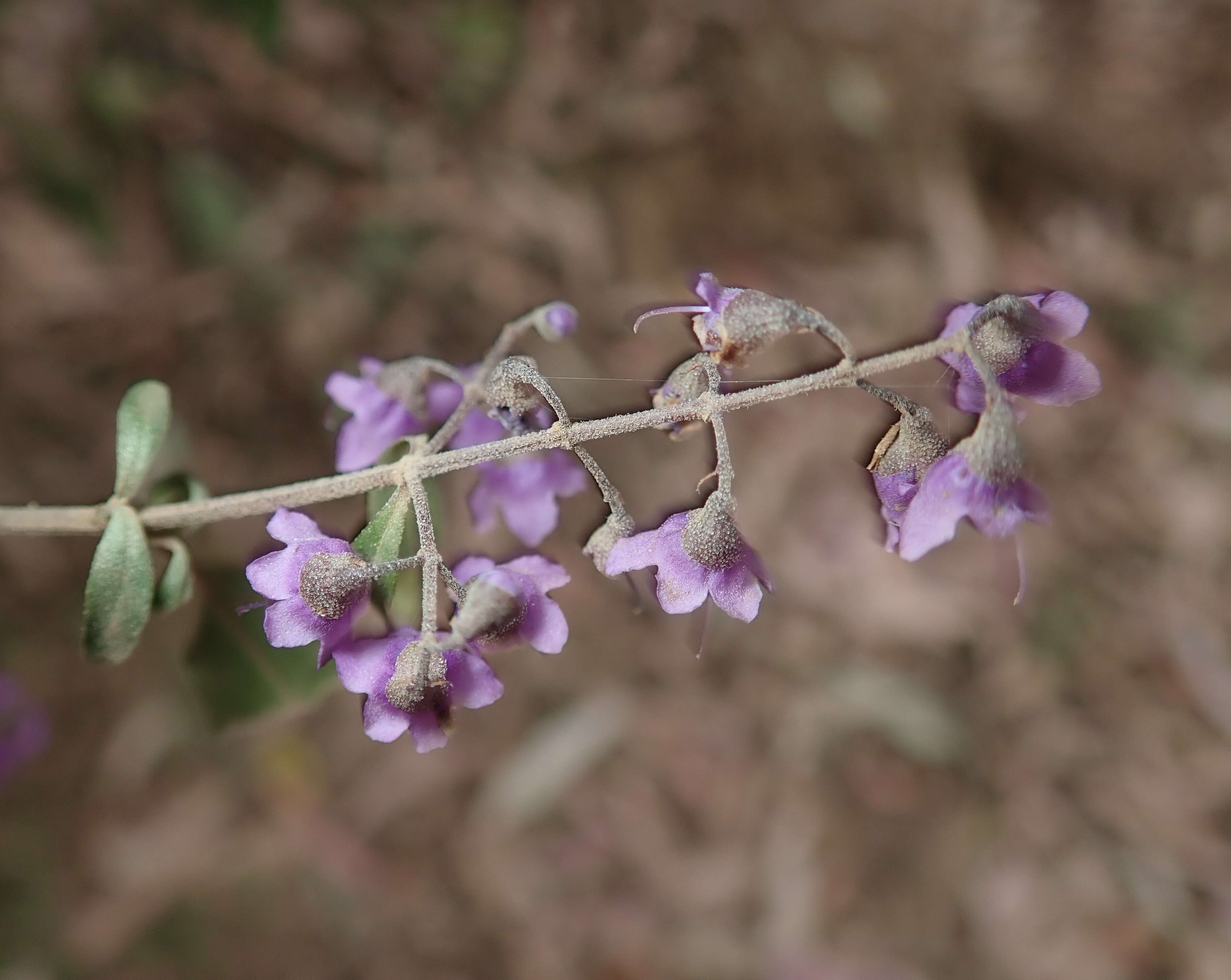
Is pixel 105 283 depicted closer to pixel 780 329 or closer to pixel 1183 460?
pixel 780 329

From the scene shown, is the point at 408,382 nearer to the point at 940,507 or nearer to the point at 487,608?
the point at 487,608

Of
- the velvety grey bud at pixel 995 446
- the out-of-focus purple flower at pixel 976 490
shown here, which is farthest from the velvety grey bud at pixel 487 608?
the velvety grey bud at pixel 995 446

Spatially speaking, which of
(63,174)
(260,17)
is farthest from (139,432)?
(63,174)

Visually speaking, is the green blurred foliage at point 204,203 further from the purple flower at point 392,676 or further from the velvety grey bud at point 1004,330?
the velvety grey bud at point 1004,330

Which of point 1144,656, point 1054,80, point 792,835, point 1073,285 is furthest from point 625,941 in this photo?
point 1054,80

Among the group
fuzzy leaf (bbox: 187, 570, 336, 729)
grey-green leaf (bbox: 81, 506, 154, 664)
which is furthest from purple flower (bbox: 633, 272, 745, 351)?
fuzzy leaf (bbox: 187, 570, 336, 729)

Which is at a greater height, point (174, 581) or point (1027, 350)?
point (1027, 350)

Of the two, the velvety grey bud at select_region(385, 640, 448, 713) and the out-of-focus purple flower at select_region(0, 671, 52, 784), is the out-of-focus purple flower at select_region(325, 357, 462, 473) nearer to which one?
the velvety grey bud at select_region(385, 640, 448, 713)
